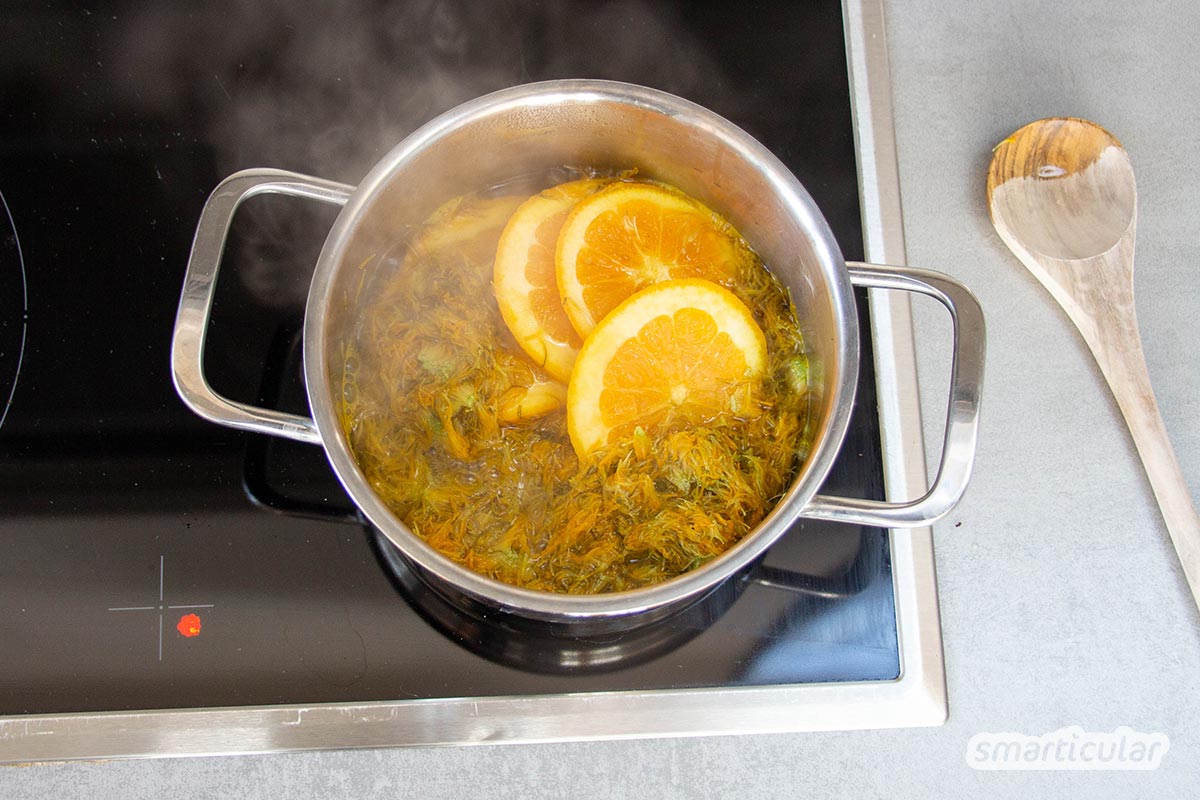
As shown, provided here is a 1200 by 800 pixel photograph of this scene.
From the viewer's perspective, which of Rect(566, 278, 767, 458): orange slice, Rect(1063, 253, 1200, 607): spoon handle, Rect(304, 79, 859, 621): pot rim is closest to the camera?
Rect(304, 79, 859, 621): pot rim

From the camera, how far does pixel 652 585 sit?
0.87 metres

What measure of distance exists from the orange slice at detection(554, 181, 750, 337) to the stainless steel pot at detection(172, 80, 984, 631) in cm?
4

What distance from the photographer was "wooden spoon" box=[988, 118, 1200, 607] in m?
1.15

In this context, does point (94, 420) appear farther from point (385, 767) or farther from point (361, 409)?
point (385, 767)

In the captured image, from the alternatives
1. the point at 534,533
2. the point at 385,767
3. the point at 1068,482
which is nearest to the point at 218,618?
the point at 385,767

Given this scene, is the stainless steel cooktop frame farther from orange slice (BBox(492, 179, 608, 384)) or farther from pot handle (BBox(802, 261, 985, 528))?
orange slice (BBox(492, 179, 608, 384))

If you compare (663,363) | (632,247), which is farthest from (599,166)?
(663,363)

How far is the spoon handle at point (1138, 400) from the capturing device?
3.76 feet

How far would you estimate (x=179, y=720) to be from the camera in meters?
1.02

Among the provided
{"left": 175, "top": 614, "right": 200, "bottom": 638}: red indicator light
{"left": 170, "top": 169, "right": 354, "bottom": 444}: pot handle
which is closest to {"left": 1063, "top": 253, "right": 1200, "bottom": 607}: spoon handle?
{"left": 170, "top": 169, "right": 354, "bottom": 444}: pot handle

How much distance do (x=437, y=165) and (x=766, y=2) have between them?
0.55m

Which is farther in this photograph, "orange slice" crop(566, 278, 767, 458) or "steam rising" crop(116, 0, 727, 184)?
"steam rising" crop(116, 0, 727, 184)

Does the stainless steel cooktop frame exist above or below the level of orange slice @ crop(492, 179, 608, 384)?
below

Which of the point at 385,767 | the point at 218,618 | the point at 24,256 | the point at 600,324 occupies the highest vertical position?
the point at 24,256
